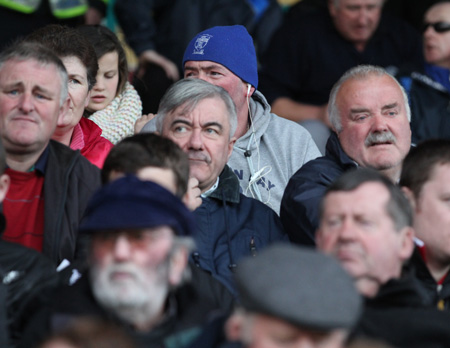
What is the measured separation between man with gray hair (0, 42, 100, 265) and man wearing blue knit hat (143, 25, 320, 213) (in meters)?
0.92

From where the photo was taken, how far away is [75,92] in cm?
429

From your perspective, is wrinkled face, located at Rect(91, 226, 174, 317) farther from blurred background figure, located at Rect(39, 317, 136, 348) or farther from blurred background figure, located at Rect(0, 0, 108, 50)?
blurred background figure, located at Rect(0, 0, 108, 50)

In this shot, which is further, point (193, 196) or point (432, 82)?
point (432, 82)

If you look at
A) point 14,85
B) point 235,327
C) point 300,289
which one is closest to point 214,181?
point 14,85

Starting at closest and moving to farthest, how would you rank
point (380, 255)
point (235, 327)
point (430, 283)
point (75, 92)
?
point (235, 327) → point (380, 255) → point (430, 283) → point (75, 92)

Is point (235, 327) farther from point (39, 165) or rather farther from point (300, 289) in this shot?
point (39, 165)

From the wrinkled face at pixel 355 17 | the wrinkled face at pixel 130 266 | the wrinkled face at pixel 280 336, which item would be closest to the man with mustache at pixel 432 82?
the wrinkled face at pixel 355 17

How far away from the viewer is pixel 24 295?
313 cm

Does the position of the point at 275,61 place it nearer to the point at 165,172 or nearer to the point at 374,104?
the point at 374,104

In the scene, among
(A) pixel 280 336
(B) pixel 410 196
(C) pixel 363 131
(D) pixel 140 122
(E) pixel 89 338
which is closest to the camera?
(E) pixel 89 338

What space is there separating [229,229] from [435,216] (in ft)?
2.94

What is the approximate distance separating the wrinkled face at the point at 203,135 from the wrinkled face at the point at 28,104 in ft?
1.90

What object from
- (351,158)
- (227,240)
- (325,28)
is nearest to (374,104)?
(351,158)

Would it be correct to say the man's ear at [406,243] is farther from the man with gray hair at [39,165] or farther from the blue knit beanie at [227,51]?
the blue knit beanie at [227,51]
